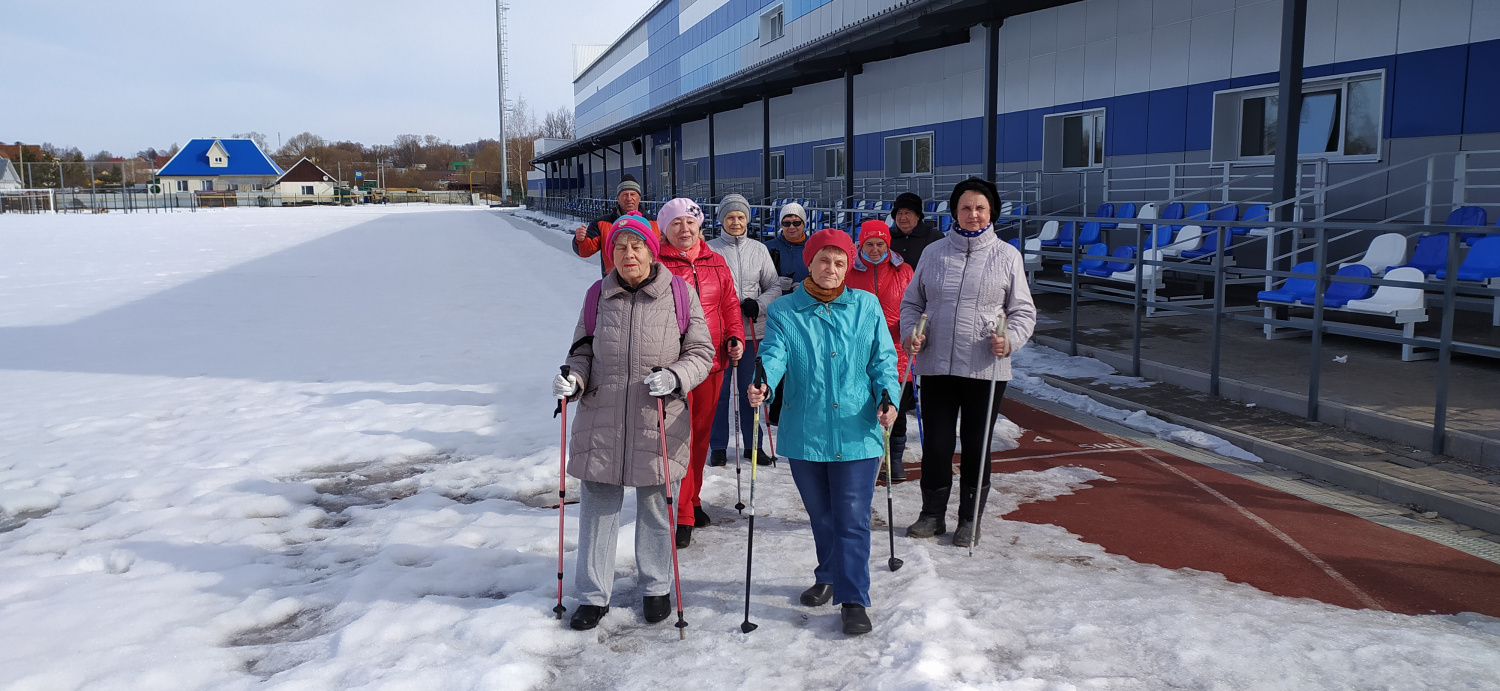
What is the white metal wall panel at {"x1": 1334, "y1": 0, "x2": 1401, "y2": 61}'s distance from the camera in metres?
11.5

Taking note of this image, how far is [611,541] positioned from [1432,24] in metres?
11.4

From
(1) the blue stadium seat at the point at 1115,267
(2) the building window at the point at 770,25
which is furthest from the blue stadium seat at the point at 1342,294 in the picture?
(2) the building window at the point at 770,25

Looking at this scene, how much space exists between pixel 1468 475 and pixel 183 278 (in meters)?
22.1

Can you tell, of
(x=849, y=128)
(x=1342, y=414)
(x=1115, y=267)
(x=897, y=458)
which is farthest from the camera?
(x=849, y=128)

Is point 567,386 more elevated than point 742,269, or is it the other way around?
point 742,269

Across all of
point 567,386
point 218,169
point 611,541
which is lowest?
point 611,541

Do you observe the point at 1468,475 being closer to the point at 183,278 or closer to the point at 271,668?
the point at 271,668

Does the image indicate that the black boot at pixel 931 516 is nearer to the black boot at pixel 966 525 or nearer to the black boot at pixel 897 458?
the black boot at pixel 966 525

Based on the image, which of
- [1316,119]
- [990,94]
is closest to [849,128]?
[990,94]

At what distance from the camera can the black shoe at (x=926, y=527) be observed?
530 cm

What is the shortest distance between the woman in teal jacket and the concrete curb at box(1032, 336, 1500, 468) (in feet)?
13.4

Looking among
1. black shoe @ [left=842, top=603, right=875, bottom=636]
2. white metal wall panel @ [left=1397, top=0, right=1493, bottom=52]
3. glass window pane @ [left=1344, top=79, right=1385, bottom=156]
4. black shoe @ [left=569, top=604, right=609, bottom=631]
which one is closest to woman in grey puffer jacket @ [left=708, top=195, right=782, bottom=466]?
black shoe @ [left=569, top=604, right=609, bottom=631]

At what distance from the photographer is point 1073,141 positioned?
57.8ft

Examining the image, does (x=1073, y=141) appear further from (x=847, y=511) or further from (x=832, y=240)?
(x=847, y=511)
